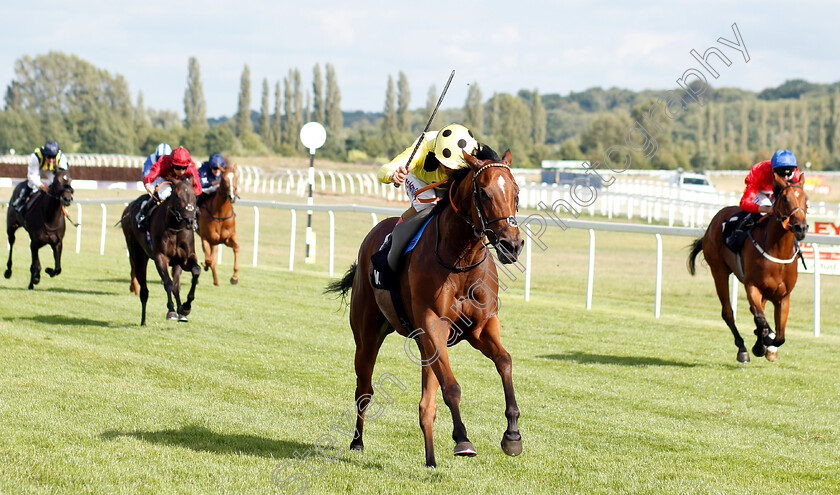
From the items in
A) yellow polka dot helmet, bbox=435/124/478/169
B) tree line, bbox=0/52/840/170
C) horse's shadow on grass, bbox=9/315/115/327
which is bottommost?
horse's shadow on grass, bbox=9/315/115/327

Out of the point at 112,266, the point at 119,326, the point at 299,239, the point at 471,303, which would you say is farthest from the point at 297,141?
the point at 471,303

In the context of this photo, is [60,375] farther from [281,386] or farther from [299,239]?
[299,239]

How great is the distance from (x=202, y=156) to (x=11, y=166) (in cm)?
2246

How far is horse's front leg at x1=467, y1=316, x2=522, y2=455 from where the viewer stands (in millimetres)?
4184

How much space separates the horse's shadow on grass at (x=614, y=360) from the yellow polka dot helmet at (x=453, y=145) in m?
3.93

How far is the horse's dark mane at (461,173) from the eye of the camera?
438 cm

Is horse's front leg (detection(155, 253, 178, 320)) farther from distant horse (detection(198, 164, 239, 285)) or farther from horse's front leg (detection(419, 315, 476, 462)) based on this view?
horse's front leg (detection(419, 315, 476, 462))

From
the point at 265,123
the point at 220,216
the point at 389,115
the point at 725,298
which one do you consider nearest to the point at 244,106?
the point at 265,123

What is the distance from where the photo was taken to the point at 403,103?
243 feet

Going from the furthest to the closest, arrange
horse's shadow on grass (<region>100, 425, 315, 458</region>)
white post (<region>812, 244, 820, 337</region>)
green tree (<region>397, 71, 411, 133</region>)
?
green tree (<region>397, 71, 411, 133</region>) < white post (<region>812, 244, 820, 337</region>) < horse's shadow on grass (<region>100, 425, 315, 458</region>)

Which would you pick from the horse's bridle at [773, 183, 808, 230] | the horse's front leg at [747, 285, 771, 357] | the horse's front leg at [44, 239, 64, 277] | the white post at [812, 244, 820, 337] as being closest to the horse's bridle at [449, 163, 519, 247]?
the horse's bridle at [773, 183, 808, 230]

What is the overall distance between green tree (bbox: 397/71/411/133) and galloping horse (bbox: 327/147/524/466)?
68.4 m

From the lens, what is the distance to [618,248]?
76.6 feet

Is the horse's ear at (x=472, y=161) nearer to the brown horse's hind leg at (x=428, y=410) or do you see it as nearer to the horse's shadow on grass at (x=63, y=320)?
the brown horse's hind leg at (x=428, y=410)
